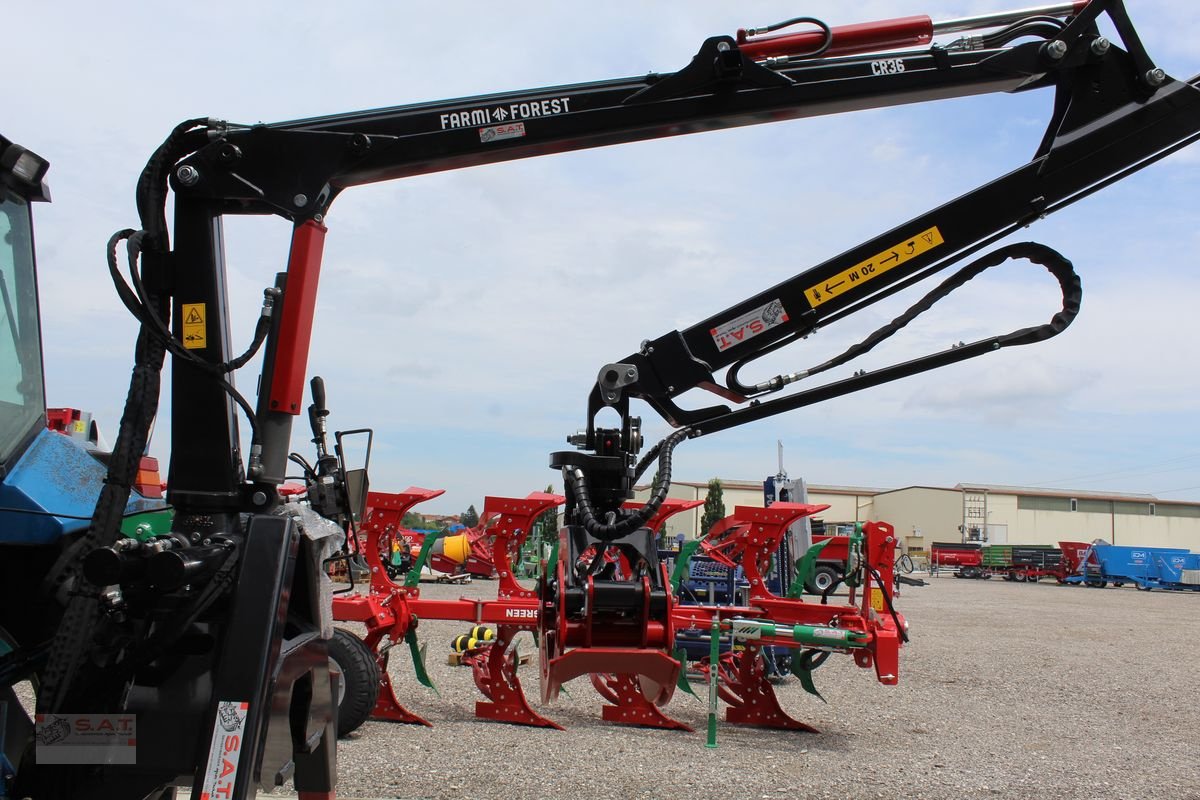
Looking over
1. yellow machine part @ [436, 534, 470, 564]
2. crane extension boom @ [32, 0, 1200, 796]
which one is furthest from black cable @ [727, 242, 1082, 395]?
yellow machine part @ [436, 534, 470, 564]

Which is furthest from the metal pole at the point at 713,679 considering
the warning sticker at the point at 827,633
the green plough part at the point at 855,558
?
the green plough part at the point at 855,558

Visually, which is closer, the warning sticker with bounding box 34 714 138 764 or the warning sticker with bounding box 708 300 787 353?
the warning sticker with bounding box 34 714 138 764

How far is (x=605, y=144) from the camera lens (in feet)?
13.4

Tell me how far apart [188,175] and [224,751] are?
6.47 feet

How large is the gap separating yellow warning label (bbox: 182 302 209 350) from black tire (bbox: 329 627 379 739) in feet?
13.3

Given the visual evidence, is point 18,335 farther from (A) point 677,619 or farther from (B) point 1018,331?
(A) point 677,619


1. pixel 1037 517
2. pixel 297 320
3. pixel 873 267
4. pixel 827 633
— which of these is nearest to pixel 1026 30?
pixel 873 267

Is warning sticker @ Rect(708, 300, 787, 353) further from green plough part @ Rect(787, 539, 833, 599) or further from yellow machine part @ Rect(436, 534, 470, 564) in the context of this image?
yellow machine part @ Rect(436, 534, 470, 564)

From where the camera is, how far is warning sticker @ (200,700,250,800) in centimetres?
280

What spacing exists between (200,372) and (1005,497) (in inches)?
2619

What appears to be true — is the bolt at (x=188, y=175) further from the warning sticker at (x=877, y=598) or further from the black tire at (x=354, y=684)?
the warning sticker at (x=877, y=598)

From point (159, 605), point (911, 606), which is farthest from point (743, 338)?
point (911, 606)

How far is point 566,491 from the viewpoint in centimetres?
419

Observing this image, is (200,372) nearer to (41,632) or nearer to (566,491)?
(41,632)
